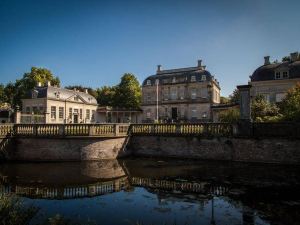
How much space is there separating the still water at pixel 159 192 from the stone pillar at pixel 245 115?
1973 mm

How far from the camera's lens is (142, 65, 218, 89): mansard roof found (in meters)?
42.5

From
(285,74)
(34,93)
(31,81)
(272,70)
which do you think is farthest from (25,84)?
(285,74)

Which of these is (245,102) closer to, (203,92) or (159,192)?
(159,192)

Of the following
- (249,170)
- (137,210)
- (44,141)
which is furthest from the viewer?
(44,141)

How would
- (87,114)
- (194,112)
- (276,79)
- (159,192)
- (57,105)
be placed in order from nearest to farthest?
(159,192), (276,79), (57,105), (194,112), (87,114)

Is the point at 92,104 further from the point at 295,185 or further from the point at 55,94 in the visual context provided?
the point at 295,185

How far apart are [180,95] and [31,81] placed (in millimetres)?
29415

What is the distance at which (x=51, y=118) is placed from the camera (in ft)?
126

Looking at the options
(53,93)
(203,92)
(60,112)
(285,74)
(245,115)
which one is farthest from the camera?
(203,92)

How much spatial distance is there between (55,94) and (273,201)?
38.9 m

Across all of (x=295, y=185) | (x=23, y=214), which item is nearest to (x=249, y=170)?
(x=295, y=185)

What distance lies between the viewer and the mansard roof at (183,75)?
139 ft

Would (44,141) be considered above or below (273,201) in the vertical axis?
above

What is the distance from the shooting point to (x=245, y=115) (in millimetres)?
13445
